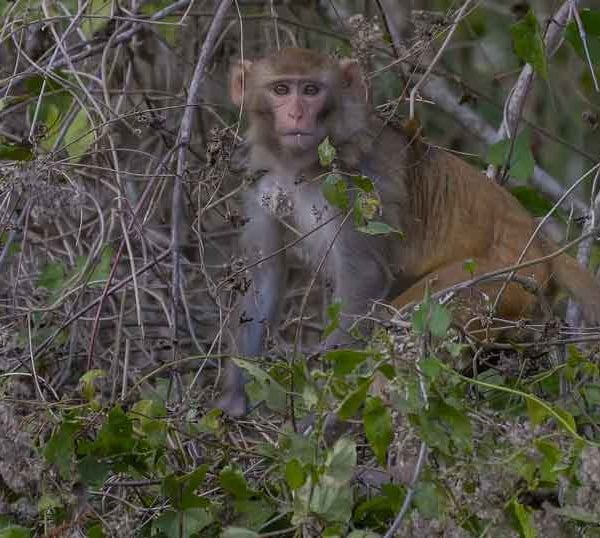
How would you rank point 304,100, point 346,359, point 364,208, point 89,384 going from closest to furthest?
point 346,359 < point 89,384 < point 364,208 < point 304,100

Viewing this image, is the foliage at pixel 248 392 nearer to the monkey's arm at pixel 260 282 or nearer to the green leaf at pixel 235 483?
the green leaf at pixel 235 483

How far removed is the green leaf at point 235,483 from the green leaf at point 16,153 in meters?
1.72

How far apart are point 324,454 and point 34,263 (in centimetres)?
351

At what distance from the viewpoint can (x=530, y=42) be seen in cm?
534

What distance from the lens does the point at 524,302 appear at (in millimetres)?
5852

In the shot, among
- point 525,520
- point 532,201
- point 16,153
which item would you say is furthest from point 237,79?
point 525,520

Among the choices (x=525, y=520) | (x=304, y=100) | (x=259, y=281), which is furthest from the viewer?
(x=259, y=281)

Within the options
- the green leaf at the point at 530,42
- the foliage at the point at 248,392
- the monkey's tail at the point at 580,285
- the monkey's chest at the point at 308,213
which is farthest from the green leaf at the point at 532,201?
the green leaf at the point at 530,42

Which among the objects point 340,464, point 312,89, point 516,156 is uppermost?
point 340,464

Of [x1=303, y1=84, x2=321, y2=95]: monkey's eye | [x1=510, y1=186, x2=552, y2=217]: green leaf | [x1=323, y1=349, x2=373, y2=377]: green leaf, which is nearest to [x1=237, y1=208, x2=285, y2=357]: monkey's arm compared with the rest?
[x1=303, y1=84, x2=321, y2=95]: monkey's eye

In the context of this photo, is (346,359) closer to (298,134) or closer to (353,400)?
(353,400)

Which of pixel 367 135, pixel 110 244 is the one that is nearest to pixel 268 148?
pixel 367 135

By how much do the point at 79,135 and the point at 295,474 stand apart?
2596 millimetres

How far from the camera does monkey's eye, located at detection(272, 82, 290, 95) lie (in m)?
6.14
